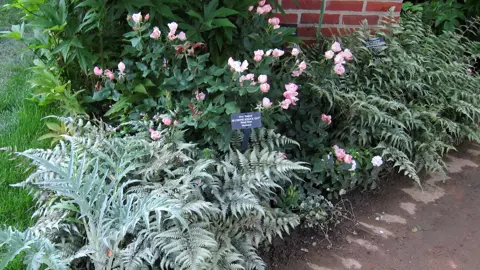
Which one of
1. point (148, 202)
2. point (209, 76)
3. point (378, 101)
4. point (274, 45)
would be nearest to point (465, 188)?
point (378, 101)

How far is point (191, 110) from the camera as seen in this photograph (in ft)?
7.86

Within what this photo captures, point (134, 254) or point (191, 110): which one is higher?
point (191, 110)

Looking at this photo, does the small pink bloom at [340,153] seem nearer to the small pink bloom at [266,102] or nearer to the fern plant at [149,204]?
the fern plant at [149,204]

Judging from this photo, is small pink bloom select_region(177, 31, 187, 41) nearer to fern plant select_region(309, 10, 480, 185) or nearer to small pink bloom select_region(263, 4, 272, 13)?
small pink bloom select_region(263, 4, 272, 13)

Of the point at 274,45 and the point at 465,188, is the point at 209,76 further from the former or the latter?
the point at 465,188

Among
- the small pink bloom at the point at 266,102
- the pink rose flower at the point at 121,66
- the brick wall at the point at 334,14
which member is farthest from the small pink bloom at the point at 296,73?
the pink rose flower at the point at 121,66

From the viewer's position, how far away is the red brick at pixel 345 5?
3.25 m

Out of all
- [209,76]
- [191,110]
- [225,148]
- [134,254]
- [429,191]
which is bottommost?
[429,191]

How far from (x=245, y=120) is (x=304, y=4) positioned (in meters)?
Answer: 1.34

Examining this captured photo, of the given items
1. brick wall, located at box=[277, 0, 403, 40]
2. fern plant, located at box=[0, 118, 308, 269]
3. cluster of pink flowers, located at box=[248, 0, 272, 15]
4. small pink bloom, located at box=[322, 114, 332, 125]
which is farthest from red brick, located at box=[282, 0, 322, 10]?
fern plant, located at box=[0, 118, 308, 269]

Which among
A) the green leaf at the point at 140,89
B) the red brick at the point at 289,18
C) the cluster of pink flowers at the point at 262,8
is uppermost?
the cluster of pink flowers at the point at 262,8

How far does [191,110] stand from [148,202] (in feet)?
2.30

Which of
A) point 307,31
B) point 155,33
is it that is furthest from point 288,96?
point 307,31

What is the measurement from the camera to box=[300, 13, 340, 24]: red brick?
10.8 feet
